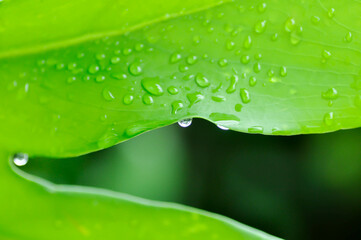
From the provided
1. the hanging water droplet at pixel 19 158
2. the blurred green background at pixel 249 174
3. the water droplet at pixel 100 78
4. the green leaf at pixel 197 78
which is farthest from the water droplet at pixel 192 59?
the blurred green background at pixel 249 174

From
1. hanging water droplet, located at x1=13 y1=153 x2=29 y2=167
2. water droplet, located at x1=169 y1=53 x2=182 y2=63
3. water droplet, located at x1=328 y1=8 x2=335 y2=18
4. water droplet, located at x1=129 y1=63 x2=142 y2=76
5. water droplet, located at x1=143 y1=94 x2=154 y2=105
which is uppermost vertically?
water droplet, located at x1=328 y1=8 x2=335 y2=18

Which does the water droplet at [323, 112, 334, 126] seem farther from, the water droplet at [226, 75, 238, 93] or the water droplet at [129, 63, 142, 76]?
the water droplet at [129, 63, 142, 76]

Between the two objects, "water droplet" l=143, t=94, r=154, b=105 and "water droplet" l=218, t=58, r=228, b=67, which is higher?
"water droplet" l=218, t=58, r=228, b=67

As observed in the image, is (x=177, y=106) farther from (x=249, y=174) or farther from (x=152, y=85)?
(x=249, y=174)

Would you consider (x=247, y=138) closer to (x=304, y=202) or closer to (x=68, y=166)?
(x=304, y=202)

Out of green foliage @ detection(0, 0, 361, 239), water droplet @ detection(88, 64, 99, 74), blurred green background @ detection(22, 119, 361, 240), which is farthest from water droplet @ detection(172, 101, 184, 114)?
blurred green background @ detection(22, 119, 361, 240)

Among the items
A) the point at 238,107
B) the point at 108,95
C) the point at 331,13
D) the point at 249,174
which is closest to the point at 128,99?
the point at 108,95
